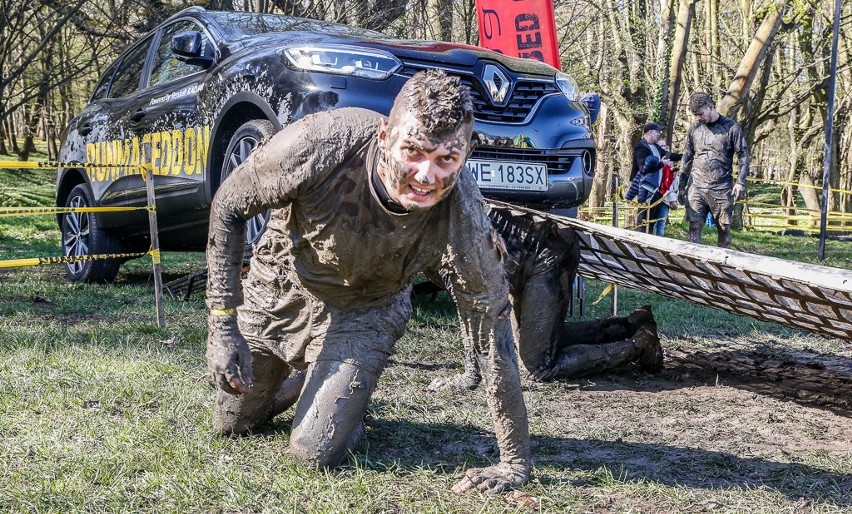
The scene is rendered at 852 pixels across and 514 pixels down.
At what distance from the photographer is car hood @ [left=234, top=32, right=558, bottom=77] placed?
5.27m

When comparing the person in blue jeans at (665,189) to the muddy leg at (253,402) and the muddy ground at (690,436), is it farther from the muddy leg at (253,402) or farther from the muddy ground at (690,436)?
the muddy leg at (253,402)

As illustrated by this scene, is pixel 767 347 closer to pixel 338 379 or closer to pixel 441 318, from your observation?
pixel 441 318

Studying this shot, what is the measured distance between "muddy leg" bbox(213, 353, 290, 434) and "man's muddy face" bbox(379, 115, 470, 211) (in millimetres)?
1220

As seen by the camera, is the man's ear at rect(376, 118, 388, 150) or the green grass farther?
the green grass

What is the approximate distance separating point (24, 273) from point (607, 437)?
22.6 ft

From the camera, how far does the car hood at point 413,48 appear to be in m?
5.27

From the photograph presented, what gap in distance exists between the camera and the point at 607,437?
390cm

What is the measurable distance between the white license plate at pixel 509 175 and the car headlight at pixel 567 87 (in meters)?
0.71

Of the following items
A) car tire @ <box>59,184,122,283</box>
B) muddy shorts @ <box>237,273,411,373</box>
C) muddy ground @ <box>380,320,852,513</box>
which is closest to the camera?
muddy ground @ <box>380,320,852,513</box>

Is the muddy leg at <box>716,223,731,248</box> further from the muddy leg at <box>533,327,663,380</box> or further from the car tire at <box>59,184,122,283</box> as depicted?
the car tire at <box>59,184,122,283</box>

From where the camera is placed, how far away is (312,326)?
11.3 feet

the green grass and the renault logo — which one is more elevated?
the renault logo

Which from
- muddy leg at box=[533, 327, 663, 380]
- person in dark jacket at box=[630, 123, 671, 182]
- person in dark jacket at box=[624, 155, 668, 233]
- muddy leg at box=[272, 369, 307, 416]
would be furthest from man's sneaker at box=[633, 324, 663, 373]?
person in dark jacket at box=[630, 123, 671, 182]

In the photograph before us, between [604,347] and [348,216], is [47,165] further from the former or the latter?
[604,347]
